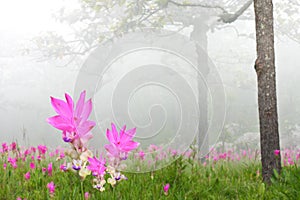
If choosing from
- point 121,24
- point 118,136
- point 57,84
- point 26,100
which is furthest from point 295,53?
point 118,136

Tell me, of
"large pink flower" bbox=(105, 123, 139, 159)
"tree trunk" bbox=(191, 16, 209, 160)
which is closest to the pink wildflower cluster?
"large pink flower" bbox=(105, 123, 139, 159)

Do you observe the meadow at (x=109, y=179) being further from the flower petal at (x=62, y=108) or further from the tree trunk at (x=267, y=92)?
the tree trunk at (x=267, y=92)

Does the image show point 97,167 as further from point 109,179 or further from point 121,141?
point 121,141

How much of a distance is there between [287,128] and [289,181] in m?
15.7

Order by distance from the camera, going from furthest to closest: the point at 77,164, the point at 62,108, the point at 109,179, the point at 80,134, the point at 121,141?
the point at 109,179 → the point at 121,141 → the point at 77,164 → the point at 80,134 → the point at 62,108

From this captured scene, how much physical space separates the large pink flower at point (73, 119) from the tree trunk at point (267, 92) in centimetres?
295

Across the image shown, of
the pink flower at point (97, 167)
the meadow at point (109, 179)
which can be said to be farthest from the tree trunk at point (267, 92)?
the pink flower at point (97, 167)

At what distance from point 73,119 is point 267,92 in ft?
9.99

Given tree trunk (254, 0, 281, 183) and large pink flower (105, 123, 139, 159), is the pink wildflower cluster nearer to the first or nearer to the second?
large pink flower (105, 123, 139, 159)

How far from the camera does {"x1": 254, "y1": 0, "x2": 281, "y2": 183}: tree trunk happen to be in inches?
148

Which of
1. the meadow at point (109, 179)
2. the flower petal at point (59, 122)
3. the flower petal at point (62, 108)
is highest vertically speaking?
the flower petal at point (62, 108)

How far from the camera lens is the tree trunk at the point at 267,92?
3758 millimetres

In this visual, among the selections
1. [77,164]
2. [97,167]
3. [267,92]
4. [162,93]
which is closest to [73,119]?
[77,164]

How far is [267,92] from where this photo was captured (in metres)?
3.76
